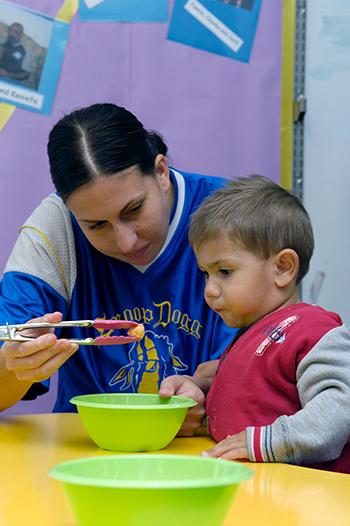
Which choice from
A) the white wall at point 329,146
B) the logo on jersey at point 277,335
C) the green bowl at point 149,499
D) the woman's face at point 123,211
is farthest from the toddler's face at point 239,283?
the white wall at point 329,146

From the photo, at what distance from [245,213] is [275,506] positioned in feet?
1.89

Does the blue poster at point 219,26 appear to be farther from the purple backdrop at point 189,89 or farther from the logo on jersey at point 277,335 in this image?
the logo on jersey at point 277,335

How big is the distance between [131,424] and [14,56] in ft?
4.66

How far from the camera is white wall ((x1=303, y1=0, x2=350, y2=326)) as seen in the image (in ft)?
7.15

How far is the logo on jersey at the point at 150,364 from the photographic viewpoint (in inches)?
58.1

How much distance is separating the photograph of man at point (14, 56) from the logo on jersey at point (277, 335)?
1.29m

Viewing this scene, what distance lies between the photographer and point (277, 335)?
43.3 inches

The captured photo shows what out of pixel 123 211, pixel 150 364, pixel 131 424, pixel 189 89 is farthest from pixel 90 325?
pixel 189 89

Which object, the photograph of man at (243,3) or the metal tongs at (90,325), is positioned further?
the photograph of man at (243,3)

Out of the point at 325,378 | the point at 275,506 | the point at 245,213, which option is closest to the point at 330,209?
the point at 245,213

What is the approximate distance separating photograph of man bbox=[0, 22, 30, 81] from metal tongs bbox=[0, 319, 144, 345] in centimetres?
120

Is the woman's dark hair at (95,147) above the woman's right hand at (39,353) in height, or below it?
above

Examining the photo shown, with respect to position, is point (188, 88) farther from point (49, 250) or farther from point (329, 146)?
point (49, 250)

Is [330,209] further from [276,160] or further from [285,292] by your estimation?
[285,292]
